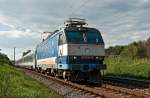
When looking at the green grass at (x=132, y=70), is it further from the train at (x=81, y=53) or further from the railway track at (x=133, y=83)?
the train at (x=81, y=53)

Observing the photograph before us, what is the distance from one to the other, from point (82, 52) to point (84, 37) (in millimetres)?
922

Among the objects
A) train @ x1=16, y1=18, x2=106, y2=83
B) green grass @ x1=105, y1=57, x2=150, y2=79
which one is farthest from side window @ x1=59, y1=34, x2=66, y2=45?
green grass @ x1=105, y1=57, x2=150, y2=79

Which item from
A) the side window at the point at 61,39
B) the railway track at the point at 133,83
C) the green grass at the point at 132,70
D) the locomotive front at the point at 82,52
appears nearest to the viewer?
the railway track at the point at 133,83

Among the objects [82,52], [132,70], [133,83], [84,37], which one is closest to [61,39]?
[84,37]

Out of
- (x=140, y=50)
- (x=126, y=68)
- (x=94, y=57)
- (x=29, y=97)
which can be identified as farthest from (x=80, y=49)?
(x=140, y=50)

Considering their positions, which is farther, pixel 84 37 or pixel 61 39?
pixel 61 39

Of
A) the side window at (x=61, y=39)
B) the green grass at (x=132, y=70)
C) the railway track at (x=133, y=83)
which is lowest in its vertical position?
the railway track at (x=133, y=83)

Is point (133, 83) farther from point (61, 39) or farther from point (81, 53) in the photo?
point (61, 39)

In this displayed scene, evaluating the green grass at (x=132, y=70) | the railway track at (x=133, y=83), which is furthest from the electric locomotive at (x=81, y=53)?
the green grass at (x=132, y=70)

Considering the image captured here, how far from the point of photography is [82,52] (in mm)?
20953

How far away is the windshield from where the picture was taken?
21.0m

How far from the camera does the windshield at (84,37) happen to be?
21.0 metres

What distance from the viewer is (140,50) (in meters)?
69.0

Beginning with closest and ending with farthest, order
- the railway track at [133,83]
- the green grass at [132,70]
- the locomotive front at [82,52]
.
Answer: the railway track at [133,83]
the locomotive front at [82,52]
the green grass at [132,70]
